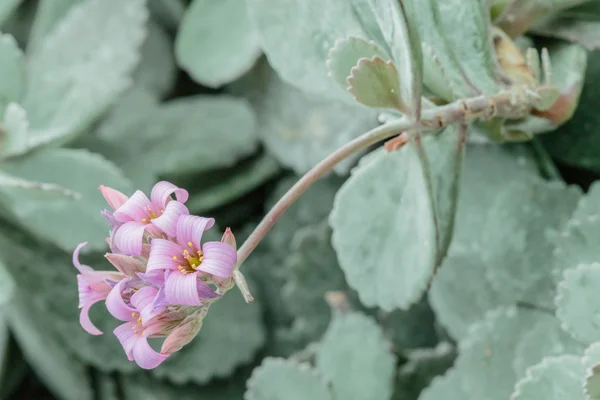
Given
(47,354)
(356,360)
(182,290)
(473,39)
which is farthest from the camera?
(47,354)

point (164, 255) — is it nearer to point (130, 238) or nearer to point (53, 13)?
point (130, 238)

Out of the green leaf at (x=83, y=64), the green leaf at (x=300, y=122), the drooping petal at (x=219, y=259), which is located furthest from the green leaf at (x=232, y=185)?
the drooping petal at (x=219, y=259)

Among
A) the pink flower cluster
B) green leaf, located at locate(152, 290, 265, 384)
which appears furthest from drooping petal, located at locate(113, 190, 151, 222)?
green leaf, located at locate(152, 290, 265, 384)

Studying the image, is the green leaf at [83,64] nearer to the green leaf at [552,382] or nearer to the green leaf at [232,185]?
the green leaf at [232,185]

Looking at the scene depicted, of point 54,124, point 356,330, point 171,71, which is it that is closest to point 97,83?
point 54,124

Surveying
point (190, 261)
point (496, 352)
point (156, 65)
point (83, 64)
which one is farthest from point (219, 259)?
point (156, 65)

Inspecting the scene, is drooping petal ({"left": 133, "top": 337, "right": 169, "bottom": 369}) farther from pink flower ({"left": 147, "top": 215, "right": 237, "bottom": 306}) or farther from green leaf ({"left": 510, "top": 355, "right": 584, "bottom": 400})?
green leaf ({"left": 510, "top": 355, "right": 584, "bottom": 400})
